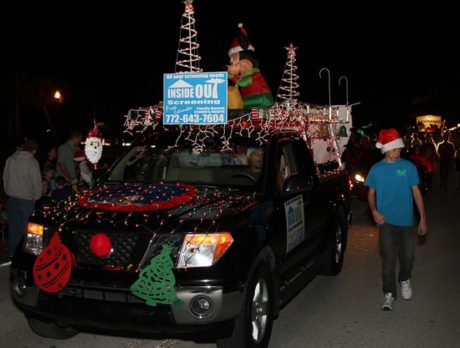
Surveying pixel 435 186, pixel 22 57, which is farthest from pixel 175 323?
pixel 22 57

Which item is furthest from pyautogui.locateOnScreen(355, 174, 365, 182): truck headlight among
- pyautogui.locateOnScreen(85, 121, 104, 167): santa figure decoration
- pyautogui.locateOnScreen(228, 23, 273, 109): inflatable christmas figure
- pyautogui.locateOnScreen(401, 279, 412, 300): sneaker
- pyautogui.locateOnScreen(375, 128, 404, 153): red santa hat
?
pyautogui.locateOnScreen(375, 128, 404, 153): red santa hat

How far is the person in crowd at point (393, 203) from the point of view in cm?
601

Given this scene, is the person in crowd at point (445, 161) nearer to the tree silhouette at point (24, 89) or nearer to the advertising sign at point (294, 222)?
the advertising sign at point (294, 222)

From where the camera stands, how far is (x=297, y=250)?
5.78m

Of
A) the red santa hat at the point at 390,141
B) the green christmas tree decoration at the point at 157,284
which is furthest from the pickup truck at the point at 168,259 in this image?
the red santa hat at the point at 390,141

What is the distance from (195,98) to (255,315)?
411 centimetres

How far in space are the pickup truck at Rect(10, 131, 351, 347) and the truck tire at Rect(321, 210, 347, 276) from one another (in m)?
1.74

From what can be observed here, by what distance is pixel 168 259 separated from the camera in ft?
13.5

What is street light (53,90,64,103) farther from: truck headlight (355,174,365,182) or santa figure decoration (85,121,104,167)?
truck headlight (355,174,365,182)

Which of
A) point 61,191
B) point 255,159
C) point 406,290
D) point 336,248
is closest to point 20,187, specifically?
point 61,191

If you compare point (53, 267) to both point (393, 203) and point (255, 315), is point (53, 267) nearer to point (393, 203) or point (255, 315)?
point (255, 315)

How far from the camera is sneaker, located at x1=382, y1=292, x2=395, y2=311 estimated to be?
20.1 ft

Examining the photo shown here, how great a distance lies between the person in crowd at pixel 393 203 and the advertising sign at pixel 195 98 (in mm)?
2296

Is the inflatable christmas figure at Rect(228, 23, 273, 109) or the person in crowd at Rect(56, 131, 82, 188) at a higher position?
the inflatable christmas figure at Rect(228, 23, 273, 109)
